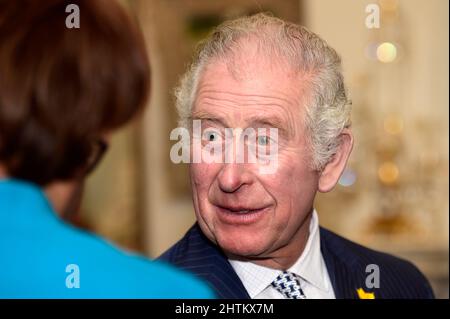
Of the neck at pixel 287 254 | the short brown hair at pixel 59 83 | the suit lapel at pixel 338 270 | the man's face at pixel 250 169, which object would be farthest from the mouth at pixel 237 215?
the short brown hair at pixel 59 83

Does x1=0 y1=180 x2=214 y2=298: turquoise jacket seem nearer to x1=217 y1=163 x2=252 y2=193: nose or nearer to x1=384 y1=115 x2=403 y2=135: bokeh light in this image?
x1=217 y1=163 x2=252 y2=193: nose

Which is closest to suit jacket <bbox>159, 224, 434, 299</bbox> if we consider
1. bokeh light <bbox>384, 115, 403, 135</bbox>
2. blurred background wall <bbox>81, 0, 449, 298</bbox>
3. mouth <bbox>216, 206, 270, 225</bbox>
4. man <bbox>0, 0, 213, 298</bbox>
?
mouth <bbox>216, 206, 270, 225</bbox>

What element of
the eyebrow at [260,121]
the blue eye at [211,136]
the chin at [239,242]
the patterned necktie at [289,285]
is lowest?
the patterned necktie at [289,285]

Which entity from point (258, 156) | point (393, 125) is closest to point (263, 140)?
point (258, 156)

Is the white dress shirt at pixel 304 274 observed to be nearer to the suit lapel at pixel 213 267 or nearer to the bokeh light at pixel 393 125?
the suit lapel at pixel 213 267

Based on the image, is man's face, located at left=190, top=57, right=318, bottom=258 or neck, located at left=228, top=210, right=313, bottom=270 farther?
neck, located at left=228, top=210, right=313, bottom=270

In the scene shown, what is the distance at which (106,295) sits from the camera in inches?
33.7

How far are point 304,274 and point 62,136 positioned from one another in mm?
619

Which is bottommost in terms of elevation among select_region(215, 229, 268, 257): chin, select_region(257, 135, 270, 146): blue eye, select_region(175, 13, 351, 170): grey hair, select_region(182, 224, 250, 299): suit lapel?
select_region(182, 224, 250, 299): suit lapel

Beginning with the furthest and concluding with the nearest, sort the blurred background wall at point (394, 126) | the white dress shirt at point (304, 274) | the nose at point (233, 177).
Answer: the blurred background wall at point (394, 126)
the white dress shirt at point (304, 274)
the nose at point (233, 177)

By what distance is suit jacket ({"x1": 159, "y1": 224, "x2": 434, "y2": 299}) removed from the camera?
1.32m

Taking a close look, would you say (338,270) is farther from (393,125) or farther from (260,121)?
(393,125)

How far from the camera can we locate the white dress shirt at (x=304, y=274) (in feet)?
4.35

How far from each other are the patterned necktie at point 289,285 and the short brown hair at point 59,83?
20.1 inches
